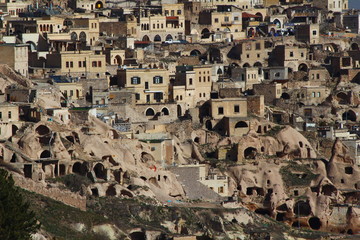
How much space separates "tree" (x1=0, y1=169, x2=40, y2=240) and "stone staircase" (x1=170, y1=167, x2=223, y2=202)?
85.5 ft

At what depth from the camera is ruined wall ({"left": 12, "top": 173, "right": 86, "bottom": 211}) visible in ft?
325

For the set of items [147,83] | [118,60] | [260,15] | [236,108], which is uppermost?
[260,15]

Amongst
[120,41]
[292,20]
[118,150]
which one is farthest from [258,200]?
[292,20]

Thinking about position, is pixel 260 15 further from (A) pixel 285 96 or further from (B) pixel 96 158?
(B) pixel 96 158

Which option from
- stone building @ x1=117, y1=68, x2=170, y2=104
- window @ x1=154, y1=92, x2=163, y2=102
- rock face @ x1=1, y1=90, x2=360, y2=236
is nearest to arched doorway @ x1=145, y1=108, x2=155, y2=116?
stone building @ x1=117, y1=68, x2=170, y2=104

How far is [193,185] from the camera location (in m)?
114

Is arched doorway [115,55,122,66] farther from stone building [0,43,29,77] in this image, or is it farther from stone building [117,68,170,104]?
stone building [0,43,29,77]

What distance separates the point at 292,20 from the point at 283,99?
27.3 m

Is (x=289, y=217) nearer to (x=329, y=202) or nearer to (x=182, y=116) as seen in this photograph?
(x=329, y=202)

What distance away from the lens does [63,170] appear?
104 m

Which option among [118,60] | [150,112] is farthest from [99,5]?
[150,112]

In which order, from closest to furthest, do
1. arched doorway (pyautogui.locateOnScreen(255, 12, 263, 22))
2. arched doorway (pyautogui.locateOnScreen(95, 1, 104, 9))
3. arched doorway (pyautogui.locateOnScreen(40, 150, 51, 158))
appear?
arched doorway (pyautogui.locateOnScreen(40, 150, 51, 158))
arched doorway (pyautogui.locateOnScreen(95, 1, 104, 9))
arched doorway (pyautogui.locateOnScreen(255, 12, 263, 22))

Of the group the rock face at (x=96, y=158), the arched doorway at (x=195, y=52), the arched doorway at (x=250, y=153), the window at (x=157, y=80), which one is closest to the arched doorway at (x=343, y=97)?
the arched doorway at (x=195, y=52)

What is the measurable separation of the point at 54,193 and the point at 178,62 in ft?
124
